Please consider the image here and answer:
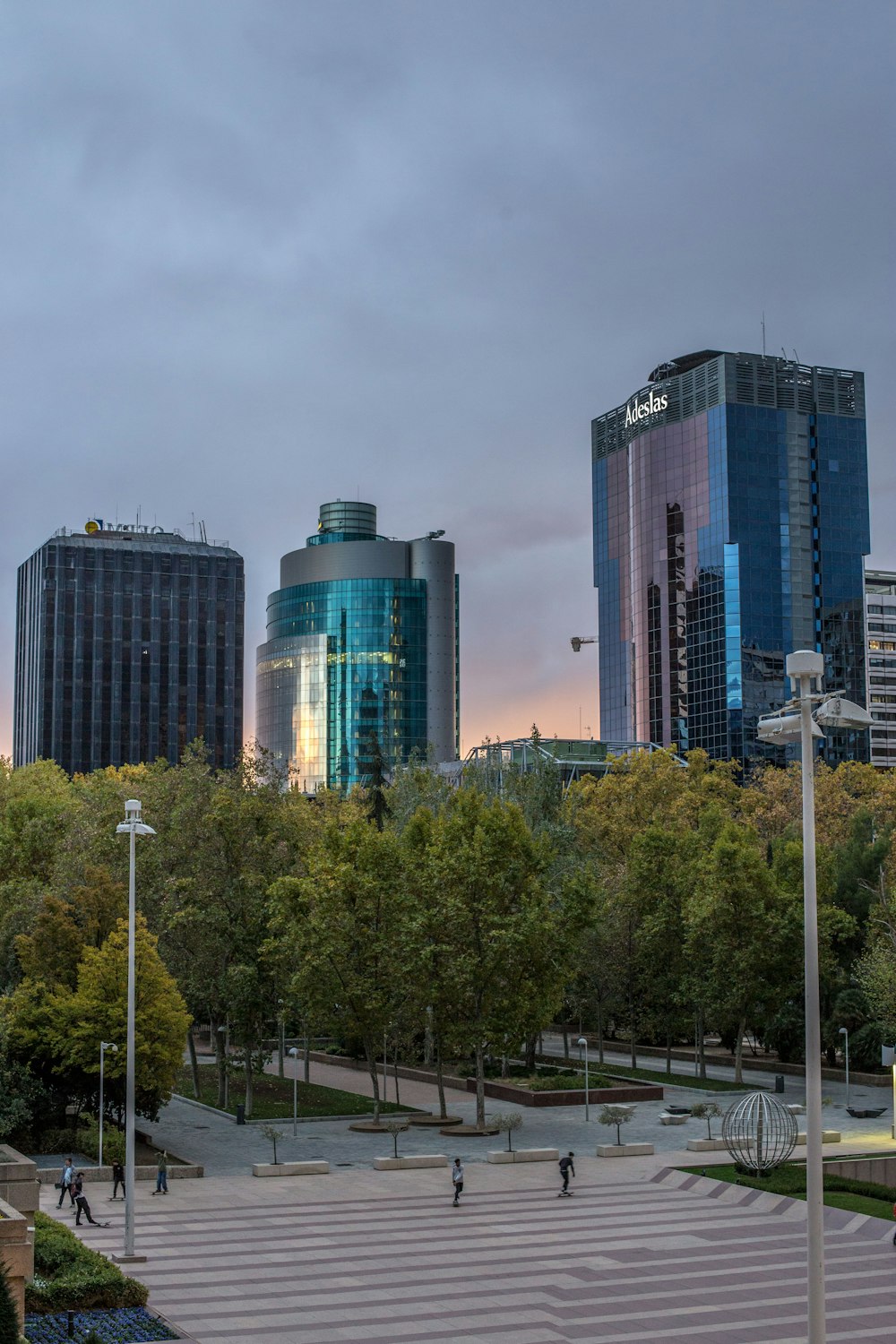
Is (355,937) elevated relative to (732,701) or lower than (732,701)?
lower

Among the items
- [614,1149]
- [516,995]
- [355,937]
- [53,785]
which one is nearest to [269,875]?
[355,937]

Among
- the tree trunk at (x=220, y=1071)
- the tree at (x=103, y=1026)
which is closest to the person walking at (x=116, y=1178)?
the tree at (x=103, y=1026)

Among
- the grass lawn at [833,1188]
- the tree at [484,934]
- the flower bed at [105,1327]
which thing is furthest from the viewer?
the tree at [484,934]

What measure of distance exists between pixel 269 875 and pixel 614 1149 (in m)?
17.0

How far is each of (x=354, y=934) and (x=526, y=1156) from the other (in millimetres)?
10132

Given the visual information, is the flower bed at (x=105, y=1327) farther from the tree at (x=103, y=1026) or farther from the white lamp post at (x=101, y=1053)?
the tree at (x=103, y=1026)

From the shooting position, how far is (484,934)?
175 feet

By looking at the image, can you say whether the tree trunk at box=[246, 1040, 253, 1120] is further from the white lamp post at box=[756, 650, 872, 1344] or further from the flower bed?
the white lamp post at box=[756, 650, 872, 1344]

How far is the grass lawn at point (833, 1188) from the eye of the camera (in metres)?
40.6

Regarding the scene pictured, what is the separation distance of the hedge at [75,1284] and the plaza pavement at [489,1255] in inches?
40.6

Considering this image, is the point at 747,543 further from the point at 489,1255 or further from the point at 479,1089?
the point at 489,1255

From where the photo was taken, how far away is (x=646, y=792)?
9456cm

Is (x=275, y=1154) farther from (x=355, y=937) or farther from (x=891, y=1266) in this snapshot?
(x=891, y=1266)

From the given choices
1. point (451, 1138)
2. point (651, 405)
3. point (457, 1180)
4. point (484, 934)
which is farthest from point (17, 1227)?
point (651, 405)
